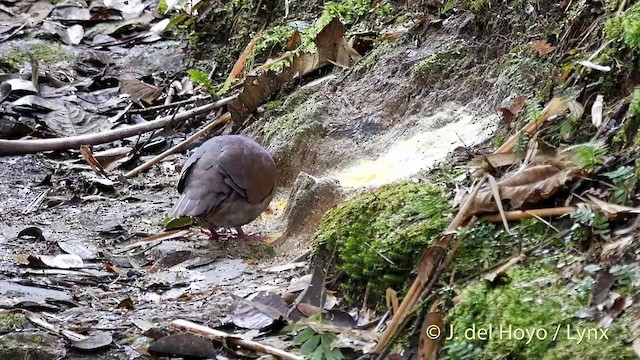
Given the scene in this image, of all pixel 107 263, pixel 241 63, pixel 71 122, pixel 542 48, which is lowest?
pixel 71 122

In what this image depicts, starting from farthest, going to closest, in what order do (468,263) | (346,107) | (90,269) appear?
(346,107), (90,269), (468,263)

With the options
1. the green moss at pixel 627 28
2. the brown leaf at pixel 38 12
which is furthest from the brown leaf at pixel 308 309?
the brown leaf at pixel 38 12

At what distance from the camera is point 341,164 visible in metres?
4.55

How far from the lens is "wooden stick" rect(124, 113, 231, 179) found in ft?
17.9

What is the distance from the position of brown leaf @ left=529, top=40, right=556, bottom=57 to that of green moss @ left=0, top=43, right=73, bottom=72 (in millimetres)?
4632

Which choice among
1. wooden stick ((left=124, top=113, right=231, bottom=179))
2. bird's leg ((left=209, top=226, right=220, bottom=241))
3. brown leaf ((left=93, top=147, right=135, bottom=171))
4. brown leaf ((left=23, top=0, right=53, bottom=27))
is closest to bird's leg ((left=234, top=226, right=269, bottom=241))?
bird's leg ((left=209, top=226, right=220, bottom=241))

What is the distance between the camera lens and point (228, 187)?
433 cm

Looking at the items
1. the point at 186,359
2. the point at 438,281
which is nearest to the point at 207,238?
the point at 186,359

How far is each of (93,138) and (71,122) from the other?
2.02ft

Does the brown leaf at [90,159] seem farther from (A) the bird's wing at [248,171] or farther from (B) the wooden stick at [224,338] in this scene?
(B) the wooden stick at [224,338]

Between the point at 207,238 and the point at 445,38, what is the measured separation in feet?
5.40

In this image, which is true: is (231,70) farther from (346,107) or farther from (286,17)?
(346,107)

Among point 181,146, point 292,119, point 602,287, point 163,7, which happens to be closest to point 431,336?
point 602,287

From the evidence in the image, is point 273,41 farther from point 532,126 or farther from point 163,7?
point 532,126
